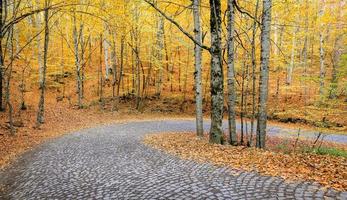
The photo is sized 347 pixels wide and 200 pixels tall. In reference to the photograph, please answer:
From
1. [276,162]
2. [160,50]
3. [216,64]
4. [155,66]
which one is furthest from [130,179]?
[160,50]

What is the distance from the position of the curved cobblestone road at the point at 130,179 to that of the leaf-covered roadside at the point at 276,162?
0.41m

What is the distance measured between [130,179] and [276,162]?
12.0 feet

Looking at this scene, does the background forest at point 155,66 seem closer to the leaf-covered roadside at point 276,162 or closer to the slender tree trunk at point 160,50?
the slender tree trunk at point 160,50

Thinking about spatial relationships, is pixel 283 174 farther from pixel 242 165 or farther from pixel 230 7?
pixel 230 7

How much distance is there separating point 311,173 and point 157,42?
2335 cm

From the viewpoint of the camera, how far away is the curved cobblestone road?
5.47 metres

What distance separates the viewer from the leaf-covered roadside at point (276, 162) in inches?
236

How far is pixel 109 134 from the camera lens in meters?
14.5

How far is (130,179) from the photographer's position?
22.7 feet

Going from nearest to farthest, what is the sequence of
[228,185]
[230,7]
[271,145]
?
1. [228,185]
2. [230,7]
3. [271,145]

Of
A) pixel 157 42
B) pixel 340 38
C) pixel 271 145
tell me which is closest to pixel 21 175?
pixel 271 145

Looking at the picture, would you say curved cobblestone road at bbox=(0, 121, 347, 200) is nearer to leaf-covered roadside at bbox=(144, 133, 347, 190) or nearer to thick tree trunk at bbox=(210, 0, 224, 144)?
leaf-covered roadside at bbox=(144, 133, 347, 190)

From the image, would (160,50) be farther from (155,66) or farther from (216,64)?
(216,64)

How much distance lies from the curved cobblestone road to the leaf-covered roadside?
407 mm
